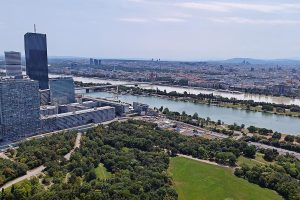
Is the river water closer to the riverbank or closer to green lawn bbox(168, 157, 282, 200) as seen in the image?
the riverbank

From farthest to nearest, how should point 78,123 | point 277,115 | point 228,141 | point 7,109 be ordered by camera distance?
point 277,115, point 78,123, point 7,109, point 228,141

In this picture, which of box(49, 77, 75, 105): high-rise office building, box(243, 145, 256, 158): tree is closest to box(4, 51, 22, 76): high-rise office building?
box(49, 77, 75, 105): high-rise office building

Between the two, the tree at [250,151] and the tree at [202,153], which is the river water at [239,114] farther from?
the tree at [202,153]

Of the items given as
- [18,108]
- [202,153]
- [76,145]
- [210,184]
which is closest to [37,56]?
[18,108]

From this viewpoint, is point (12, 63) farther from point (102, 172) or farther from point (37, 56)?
point (102, 172)

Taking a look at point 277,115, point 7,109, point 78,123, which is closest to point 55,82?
point 78,123

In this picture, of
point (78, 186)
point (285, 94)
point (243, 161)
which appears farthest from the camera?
point (285, 94)

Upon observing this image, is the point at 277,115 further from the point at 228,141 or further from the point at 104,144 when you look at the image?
the point at 104,144

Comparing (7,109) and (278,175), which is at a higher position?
(7,109)
